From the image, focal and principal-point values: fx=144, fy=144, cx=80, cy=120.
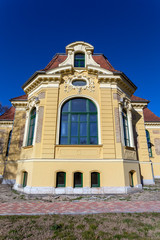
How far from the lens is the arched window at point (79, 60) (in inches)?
498

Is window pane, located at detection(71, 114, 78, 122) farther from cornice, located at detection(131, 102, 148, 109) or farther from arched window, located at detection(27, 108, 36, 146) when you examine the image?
cornice, located at detection(131, 102, 148, 109)

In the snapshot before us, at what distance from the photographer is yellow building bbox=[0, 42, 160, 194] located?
9203 mm

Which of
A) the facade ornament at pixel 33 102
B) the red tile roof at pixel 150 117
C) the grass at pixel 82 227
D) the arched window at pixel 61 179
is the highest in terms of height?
the red tile roof at pixel 150 117

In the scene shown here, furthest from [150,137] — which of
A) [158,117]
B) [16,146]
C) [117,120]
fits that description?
[16,146]

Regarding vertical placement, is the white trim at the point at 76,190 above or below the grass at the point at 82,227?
above

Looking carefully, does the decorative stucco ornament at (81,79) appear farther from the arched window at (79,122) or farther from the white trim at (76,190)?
the white trim at (76,190)

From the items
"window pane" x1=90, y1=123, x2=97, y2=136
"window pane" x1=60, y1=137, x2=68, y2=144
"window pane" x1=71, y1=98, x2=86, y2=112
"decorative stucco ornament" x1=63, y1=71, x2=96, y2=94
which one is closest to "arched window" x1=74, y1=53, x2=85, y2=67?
"decorative stucco ornament" x1=63, y1=71, x2=96, y2=94

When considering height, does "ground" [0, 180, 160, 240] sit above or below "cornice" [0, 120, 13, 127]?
below

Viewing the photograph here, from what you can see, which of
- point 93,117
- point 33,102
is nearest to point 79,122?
point 93,117

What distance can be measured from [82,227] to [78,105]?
8.13 metres

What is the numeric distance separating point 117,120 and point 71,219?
7.43 m

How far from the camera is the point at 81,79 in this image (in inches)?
464

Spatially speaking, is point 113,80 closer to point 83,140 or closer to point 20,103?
point 83,140

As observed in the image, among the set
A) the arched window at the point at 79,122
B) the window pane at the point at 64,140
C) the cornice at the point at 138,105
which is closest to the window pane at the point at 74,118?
the arched window at the point at 79,122
